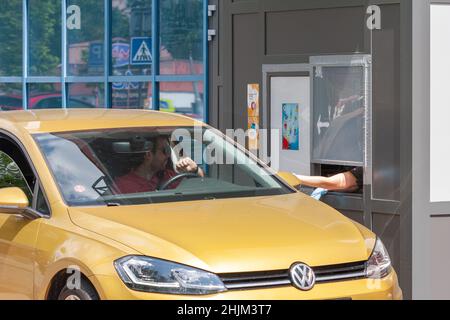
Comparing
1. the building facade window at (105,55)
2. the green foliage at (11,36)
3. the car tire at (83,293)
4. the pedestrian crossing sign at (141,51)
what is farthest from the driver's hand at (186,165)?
the green foliage at (11,36)

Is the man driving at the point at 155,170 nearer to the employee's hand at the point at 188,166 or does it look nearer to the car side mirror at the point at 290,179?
the employee's hand at the point at 188,166

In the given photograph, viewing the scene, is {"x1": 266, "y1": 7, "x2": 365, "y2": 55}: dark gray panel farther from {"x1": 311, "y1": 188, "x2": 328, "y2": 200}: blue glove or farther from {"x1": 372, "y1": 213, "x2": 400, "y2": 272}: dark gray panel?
{"x1": 372, "y1": 213, "x2": 400, "y2": 272}: dark gray panel

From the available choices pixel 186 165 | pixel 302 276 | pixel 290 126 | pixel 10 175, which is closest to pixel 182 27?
pixel 290 126

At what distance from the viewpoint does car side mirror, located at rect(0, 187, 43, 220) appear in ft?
20.0

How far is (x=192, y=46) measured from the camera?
11945 mm

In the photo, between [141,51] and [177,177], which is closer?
[177,177]

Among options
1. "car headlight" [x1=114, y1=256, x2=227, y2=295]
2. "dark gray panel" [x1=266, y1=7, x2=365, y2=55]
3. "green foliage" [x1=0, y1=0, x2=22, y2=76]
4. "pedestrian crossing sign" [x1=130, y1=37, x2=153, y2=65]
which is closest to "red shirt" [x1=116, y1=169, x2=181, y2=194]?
"car headlight" [x1=114, y1=256, x2=227, y2=295]

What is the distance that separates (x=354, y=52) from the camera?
346 inches

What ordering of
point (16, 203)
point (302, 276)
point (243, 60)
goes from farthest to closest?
point (243, 60), point (16, 203), point (302, 276)

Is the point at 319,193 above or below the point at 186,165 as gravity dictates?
below

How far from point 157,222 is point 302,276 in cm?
87

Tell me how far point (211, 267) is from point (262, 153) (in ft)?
14.8

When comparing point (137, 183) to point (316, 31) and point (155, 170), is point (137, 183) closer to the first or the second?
point (155, 170)
